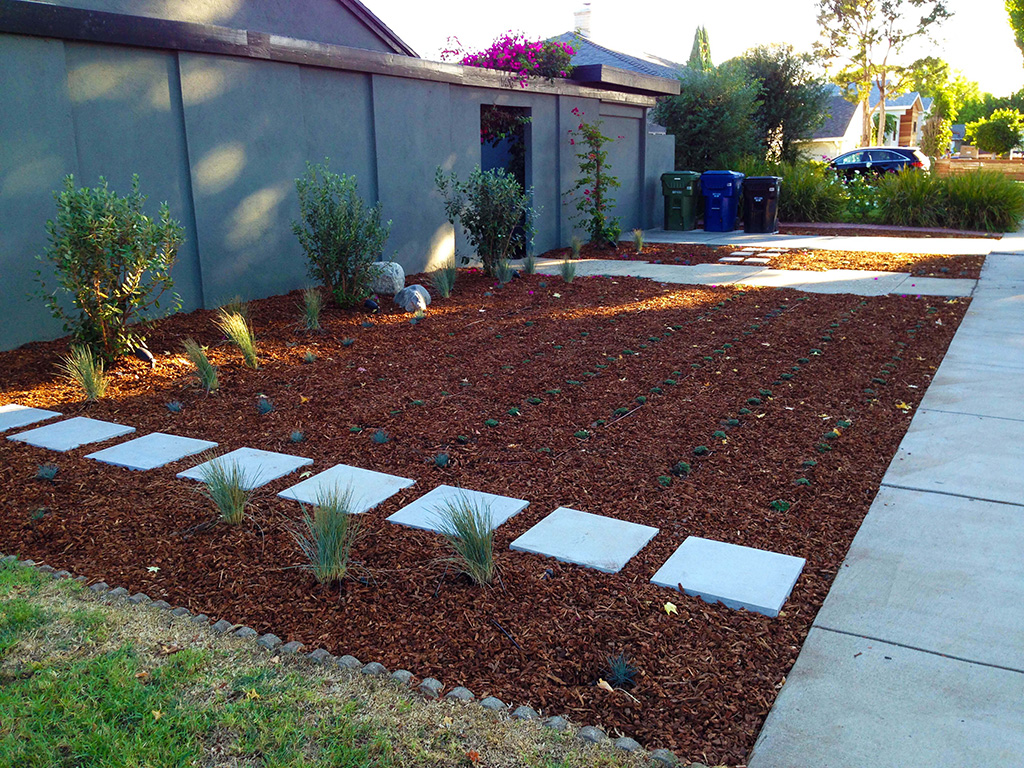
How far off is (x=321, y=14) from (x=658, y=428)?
A: 9742mm

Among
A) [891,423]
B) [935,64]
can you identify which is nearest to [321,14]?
[891,423]

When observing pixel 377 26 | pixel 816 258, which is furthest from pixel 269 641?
pixel 377 26

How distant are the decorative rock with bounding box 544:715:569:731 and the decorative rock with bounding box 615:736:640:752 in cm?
15

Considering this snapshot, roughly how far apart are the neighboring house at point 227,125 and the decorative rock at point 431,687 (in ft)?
17.5

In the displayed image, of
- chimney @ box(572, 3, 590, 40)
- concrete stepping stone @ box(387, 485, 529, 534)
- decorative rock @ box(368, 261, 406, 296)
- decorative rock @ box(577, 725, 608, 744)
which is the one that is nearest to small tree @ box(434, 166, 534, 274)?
decorative rock @ box(368, 261, 406, 296)

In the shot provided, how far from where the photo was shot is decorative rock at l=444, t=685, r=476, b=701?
7.59ft

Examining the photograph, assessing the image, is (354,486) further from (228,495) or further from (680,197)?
(680,197)

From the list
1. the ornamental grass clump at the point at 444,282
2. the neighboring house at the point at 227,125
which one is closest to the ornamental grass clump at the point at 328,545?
the neighboring house at the point at 227,125

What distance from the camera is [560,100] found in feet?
40.9

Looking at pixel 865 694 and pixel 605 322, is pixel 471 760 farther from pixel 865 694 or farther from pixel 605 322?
pixel 605 322

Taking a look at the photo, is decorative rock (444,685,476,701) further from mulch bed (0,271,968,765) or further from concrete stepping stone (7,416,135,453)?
concrete stepping stone (7,416,135,453)

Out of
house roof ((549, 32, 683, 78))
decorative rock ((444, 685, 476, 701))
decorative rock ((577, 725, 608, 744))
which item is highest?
house roof ((549, 32, 683, 78))

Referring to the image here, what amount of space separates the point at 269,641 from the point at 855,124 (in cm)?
5172

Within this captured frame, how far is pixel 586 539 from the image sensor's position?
10.6 feet
